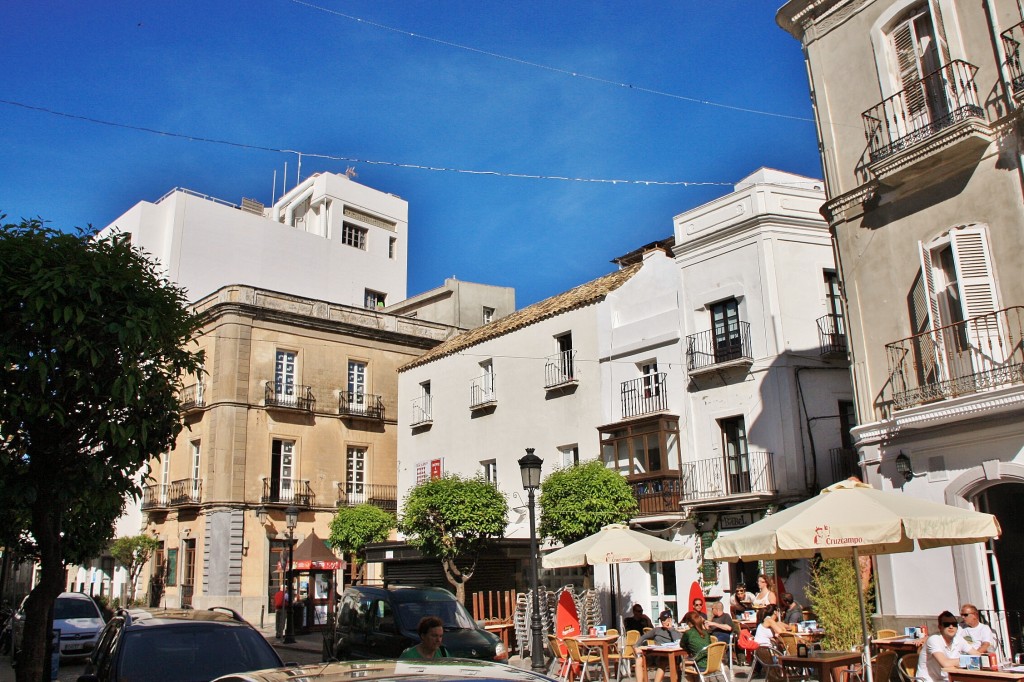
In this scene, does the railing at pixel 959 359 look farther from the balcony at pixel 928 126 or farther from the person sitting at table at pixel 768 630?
the person sitting at table at pixel 768 630

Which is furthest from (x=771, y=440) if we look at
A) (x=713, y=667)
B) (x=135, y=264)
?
(x=135, y=264)

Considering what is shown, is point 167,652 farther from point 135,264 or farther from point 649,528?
point 649,528

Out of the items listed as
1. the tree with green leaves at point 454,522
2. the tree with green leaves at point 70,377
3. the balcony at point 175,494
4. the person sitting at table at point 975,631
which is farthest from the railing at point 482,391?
the person sitting at table at point 975,631

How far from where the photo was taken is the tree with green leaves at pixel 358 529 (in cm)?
3070

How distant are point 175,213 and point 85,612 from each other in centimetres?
2259

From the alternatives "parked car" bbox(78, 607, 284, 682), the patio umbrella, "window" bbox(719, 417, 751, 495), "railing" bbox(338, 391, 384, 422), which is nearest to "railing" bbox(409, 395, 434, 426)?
"railing" bbox(338, 391, 384, 422)

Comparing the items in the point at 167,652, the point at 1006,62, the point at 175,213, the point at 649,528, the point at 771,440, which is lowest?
the point at 167,652

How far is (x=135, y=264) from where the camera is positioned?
1040 cm

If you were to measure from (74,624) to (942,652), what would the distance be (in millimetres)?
19803

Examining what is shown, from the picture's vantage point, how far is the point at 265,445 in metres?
32.8

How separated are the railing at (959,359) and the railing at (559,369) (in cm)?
1280

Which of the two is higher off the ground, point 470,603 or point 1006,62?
point 1006,62

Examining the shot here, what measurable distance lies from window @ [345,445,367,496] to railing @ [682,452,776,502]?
56.4 ft

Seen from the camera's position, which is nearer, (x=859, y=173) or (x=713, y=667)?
(x=713, y=667)
